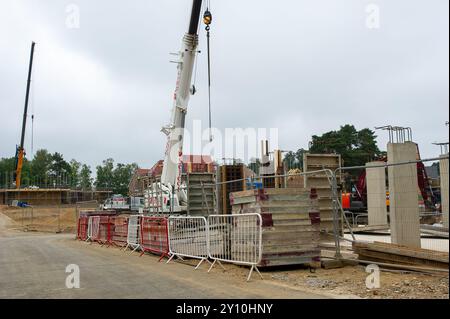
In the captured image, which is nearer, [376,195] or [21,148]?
[376,195]

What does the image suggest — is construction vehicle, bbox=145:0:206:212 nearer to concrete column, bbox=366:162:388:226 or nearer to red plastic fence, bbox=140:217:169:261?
red plastic fence, bbox=140:217:169:261

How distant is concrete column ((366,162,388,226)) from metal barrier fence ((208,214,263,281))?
1004 cm

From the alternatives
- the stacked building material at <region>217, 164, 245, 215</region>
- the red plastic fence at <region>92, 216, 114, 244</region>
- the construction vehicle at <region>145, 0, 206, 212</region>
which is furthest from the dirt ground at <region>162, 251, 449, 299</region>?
the red plastic fence at <region>92, 216, 114, 244</region>

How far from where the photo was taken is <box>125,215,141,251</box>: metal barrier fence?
15997 millimetres

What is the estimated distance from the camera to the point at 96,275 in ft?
33.1

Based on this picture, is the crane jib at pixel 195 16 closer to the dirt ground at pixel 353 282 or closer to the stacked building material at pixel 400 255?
the dirt ground at pixel 353 282

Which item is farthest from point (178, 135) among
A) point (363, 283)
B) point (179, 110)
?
point (363, 283)

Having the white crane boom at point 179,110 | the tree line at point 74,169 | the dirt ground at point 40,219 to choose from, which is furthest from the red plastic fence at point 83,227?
the tree line at point 74,169

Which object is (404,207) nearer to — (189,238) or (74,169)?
(189,238)

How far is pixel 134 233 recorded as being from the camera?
1634 cm

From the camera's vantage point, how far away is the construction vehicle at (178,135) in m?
18.3

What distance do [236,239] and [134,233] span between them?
281 inches

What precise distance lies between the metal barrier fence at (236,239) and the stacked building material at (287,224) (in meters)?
0.16
